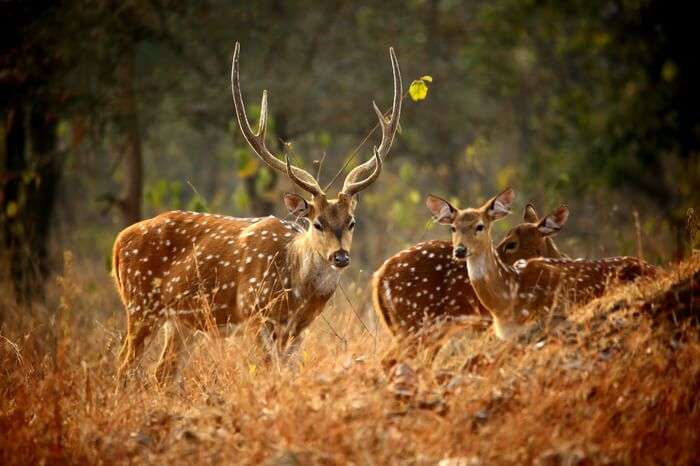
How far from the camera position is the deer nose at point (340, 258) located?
25.0 feet

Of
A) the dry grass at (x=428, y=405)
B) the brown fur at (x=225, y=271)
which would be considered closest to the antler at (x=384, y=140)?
the brown fur at (x=225, y=271)

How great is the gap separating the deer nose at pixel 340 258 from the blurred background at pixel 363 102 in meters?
4.16

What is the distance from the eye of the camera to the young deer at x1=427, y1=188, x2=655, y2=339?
783cm

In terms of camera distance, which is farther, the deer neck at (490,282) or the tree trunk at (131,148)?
the tree trunk at (131,148)

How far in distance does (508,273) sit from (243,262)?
6.22 feet

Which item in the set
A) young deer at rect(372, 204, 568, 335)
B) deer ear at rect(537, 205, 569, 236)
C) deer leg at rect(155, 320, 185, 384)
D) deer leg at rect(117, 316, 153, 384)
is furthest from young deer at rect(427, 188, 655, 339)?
deer leg at rect(117, 316, 153, 384)

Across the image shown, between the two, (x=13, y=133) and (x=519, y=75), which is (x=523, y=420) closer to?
(x=13, y=133)

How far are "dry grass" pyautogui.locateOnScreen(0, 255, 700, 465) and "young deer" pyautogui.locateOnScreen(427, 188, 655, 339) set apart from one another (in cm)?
115

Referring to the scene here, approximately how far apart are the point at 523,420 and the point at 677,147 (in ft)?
42.1

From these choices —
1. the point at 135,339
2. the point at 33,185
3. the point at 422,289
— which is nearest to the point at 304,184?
the point at 422,289

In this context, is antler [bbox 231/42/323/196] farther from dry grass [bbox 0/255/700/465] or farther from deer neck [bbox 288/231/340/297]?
dry grass [bbox 0/255/700/465]

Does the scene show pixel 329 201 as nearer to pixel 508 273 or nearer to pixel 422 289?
pixel 422 289

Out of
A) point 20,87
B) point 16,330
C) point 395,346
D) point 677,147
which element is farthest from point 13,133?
point 677,147

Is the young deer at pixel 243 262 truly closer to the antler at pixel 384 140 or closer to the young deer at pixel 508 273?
the antler at pixel 384 140
